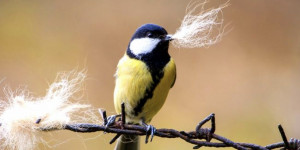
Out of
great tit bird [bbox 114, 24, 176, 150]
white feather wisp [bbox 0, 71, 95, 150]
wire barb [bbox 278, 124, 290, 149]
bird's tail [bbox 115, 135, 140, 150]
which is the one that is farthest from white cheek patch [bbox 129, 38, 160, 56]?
wire barb [bbox 278, 124, 290, 149]

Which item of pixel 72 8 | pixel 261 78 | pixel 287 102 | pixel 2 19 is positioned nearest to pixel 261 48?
pixel 261 78

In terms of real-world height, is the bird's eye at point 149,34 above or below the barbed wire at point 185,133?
above

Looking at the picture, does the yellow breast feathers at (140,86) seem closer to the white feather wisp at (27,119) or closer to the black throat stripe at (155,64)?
the black throat stripe at (155,64)

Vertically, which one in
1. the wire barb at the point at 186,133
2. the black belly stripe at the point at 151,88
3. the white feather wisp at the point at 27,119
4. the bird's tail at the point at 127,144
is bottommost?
the bird's tail at the point at 127,144

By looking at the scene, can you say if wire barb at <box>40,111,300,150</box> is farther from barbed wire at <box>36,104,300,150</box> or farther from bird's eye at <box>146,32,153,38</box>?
bird's eye at <box>146,32,153,38</box>

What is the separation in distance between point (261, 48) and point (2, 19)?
1.47 meters

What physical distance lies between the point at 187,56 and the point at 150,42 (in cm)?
82

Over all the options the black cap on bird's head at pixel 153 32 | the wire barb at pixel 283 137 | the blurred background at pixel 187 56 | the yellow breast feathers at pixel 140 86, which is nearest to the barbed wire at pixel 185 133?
the wire barb at pixel 283 137

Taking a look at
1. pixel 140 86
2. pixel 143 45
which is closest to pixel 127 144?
pixel 140 86

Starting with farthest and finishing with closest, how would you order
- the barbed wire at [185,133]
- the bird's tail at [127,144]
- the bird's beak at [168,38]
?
the bird's tail at [127,144] → the bird's beak at [168,38] → the barbed wire at [185,133]

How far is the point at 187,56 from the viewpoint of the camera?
2.27 m

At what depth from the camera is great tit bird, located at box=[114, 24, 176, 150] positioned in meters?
1.44

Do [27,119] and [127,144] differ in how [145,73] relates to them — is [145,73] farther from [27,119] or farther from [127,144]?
[27,119]

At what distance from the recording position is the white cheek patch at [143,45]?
1467mm
